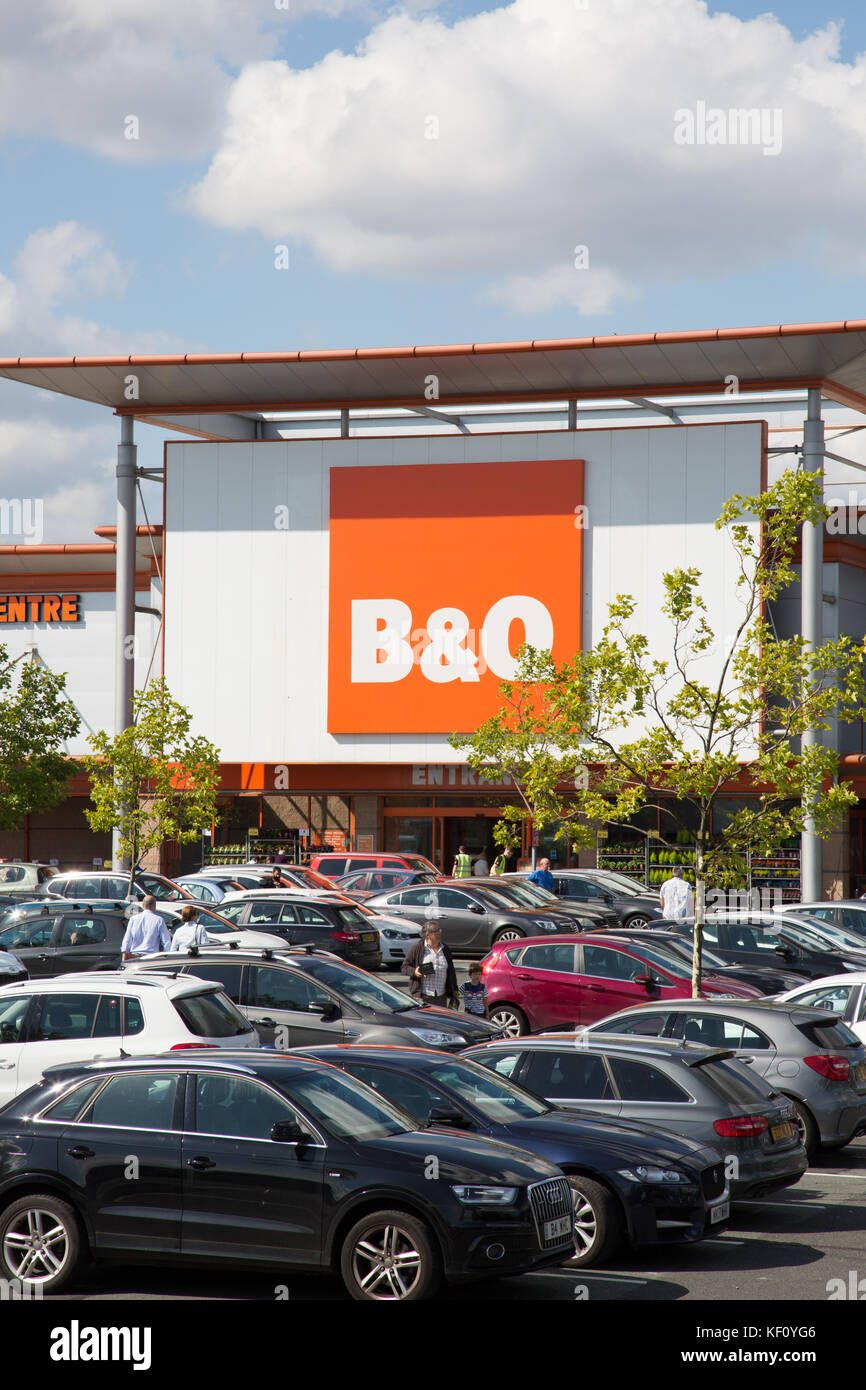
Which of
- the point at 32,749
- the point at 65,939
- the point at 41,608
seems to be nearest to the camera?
the point at 65,939

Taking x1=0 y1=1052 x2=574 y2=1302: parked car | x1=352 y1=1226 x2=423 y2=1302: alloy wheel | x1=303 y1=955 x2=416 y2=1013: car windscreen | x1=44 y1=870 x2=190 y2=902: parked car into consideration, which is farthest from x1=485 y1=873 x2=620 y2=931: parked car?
x1=352 y1=1226 x2=423 y2=1302: alloy wheel

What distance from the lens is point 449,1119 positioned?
32.8 feet

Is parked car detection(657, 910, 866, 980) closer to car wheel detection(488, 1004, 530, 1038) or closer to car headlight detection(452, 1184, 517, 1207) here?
car wheel detection(488, 1004, 530, 1038)

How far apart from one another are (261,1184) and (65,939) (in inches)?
520

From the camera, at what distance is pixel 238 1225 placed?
892cm

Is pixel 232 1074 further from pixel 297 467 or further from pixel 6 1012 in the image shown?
pixel 297 467

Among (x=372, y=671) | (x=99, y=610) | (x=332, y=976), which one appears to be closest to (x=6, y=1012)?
(x=332, y=976)

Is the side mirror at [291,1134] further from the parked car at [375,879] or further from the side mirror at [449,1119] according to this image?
the parked car at [375,879]

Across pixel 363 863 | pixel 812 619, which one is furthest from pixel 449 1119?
pixel 812 619

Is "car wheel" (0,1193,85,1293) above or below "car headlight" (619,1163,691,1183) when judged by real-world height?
below

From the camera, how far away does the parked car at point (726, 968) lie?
19.3 meters

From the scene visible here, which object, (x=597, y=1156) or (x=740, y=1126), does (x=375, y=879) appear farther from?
(x=597, y=1156)

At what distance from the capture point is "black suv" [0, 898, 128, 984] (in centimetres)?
2119

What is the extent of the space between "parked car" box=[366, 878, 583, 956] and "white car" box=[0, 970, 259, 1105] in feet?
39.5
